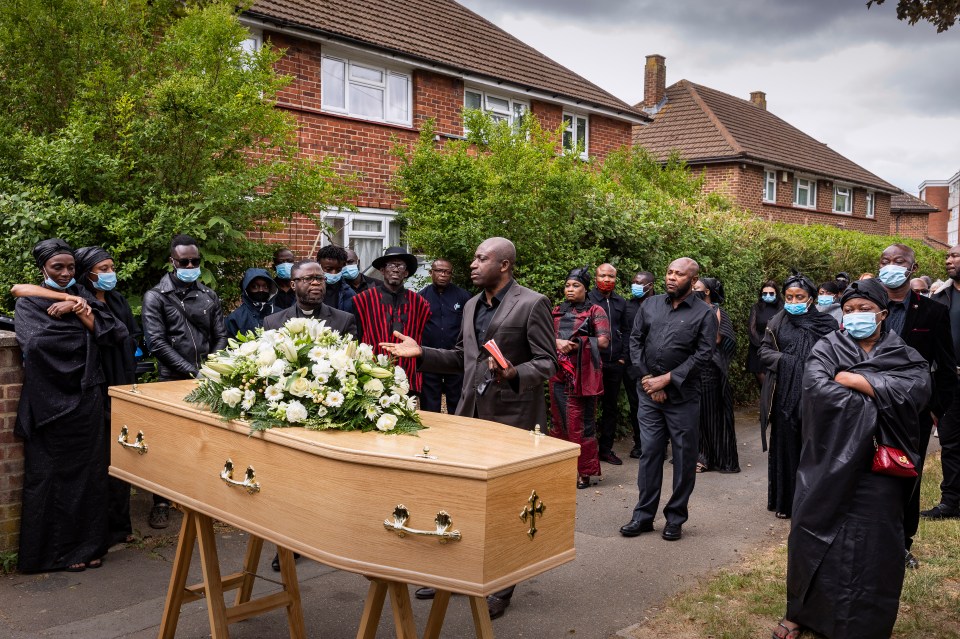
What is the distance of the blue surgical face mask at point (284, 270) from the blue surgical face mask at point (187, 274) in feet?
6.07

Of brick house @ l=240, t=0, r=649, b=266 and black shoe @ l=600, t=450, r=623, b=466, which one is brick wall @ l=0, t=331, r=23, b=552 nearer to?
black shoe @ l=600, t=450, r=623, b=466

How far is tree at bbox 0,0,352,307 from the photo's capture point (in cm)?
686

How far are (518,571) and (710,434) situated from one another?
6.40 metres

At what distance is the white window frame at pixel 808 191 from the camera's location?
98.8ft

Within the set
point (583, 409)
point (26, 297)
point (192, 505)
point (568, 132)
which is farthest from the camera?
point (568, 132)

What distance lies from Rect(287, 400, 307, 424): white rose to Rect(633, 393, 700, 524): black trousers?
3852mm

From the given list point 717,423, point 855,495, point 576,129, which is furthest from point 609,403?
point 576,129

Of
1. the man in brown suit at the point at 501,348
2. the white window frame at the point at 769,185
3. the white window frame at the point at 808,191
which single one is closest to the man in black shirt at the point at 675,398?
the man in brown suit at the point at 501,348

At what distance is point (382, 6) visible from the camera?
16469 millimetres

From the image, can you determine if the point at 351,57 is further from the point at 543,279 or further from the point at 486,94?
the point at 543,279

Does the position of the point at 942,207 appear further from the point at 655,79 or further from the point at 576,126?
the point at 576,126

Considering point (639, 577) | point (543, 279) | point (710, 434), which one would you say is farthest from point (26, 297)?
point (710, 434)

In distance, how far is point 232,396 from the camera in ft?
12.1

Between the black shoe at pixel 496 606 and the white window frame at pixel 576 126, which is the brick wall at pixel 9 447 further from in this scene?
the white window frame at pixel 576 126
